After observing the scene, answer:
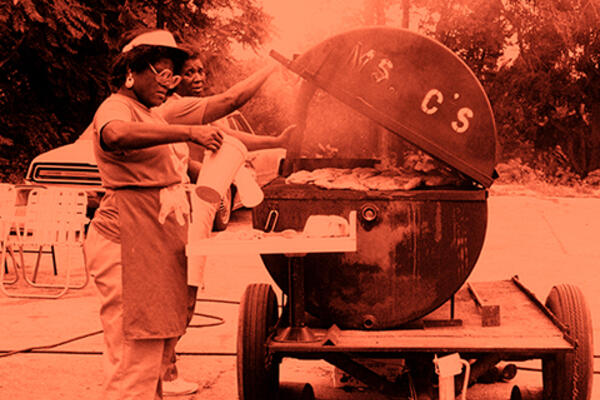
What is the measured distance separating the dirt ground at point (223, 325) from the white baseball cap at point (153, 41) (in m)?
2.34

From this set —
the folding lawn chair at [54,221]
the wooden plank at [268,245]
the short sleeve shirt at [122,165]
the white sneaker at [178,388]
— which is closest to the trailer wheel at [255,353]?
the wooden plank at [268,245]

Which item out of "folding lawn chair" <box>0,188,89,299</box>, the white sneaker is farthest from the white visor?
"folding lawn chair" <box>0,188,89,299</box>

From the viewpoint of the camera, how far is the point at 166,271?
4.01m

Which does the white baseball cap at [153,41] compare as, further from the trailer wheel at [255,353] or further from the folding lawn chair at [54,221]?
the folding lawn chair at [54,221]

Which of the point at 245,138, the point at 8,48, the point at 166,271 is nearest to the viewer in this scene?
the point at 166,271

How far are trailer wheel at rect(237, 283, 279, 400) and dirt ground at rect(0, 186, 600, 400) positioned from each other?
0.79 meters

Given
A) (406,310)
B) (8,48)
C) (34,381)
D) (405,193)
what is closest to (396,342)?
(406,310)

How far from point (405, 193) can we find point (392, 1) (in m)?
4.29

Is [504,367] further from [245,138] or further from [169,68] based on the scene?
[169,68]

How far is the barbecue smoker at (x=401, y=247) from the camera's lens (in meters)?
4.66

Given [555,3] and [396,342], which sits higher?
[555,3]

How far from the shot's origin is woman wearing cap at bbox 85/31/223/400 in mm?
3902

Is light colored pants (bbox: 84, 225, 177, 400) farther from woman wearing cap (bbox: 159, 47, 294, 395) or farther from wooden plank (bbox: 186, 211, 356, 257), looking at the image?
woman wearing cap (bbox: 159, 47, 294, 395)

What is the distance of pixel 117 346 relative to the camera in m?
3.96
